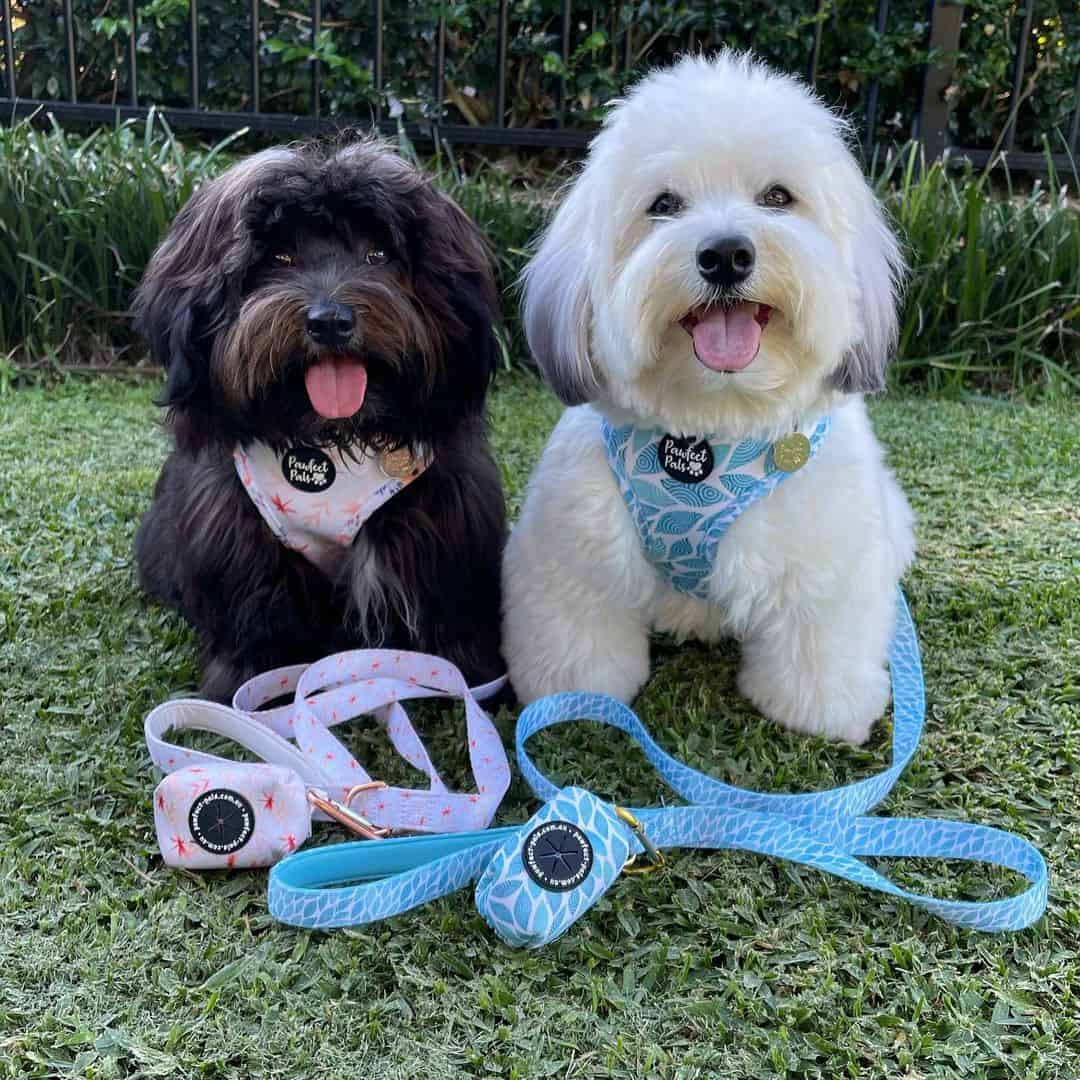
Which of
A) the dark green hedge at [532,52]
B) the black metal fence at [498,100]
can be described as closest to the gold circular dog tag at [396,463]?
the black metal fence at [498,100]

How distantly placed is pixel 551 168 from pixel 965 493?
11.4 ft

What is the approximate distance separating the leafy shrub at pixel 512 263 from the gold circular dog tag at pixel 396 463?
236 centimetres

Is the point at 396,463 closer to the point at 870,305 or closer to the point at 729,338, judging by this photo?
the point at 729,338

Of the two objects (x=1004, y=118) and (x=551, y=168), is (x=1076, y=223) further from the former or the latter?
(x=551, y=168)

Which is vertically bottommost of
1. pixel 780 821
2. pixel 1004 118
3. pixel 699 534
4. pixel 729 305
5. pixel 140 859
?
pixel 140 859

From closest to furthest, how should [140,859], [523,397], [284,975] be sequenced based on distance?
1. [284,975]
2. [140,859]
3. [523,397]

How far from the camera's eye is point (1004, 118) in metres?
6.11

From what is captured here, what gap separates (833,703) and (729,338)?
32.5 inches

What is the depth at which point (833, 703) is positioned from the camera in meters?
2.35

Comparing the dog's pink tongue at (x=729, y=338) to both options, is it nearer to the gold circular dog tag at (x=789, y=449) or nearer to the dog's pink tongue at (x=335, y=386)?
the gold circular dog tag at (x=789, y=449)

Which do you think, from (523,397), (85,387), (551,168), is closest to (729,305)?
(523,397)

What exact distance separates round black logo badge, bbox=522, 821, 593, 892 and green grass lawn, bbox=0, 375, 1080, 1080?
11 centimetres

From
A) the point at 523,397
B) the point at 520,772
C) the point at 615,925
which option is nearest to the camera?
the point at 615,925

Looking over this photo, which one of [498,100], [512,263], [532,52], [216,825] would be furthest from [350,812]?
[532,52]
